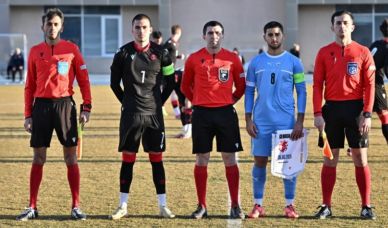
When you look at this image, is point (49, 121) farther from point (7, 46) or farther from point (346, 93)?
point (7, 46)

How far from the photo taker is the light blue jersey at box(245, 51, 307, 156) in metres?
7.99

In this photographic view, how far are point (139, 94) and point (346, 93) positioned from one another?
208 cm

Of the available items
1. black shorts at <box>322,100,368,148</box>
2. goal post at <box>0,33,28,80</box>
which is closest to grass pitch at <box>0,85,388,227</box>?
black shorts at <box>322,100,368,148</box>

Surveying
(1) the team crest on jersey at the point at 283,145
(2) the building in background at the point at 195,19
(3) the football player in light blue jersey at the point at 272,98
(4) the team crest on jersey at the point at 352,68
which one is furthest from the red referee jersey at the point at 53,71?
(2) the building in background at the point at 195,19

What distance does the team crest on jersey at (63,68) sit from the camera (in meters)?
8.01

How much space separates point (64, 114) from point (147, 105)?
0.84 metres

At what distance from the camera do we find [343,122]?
8000 mm

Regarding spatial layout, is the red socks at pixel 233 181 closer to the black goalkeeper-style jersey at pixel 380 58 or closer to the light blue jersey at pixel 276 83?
the light blue jersey at pixel 276 83

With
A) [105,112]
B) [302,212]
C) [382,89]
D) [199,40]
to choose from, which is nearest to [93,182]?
[302,212]

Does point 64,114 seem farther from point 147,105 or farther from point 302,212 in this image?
point 302,212

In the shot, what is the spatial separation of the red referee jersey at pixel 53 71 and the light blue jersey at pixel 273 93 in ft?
5.71

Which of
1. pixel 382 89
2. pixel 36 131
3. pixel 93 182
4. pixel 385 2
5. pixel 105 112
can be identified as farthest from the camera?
pixel 385 2

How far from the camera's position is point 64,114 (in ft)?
26.5

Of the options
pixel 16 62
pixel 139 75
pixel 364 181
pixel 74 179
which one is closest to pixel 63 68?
pixel 139 75
